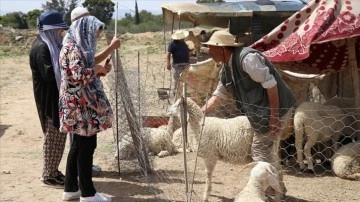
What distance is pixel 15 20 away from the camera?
141 ft

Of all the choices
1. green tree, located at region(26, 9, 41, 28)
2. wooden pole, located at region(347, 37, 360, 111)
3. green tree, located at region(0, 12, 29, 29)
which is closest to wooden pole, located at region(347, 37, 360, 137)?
wooden pole, located at region(347, 37, 360, 111)

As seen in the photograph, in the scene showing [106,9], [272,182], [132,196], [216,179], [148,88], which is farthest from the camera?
[106,9]

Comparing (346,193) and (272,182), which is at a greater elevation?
(272,182)

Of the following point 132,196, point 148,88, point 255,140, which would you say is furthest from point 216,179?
point 148,88

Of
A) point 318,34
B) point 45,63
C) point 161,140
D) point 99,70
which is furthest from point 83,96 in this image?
point 318,34

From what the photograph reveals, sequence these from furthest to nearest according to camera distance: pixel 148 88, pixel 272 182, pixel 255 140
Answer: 1. pixel 148 88
2. pixel 255 140
3. pixel 272 182

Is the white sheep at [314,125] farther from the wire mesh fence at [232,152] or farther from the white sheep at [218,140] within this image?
the white sheep at [218,140]

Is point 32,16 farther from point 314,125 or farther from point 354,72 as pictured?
point 314,125

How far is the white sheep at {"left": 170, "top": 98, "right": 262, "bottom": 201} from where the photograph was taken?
5035mm

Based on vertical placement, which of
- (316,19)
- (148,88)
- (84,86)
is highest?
(316,19)

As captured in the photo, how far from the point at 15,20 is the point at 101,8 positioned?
7289 mm

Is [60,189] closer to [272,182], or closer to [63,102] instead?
[63,102]

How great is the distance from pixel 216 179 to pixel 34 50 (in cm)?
243

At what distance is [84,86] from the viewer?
4.50 metres
